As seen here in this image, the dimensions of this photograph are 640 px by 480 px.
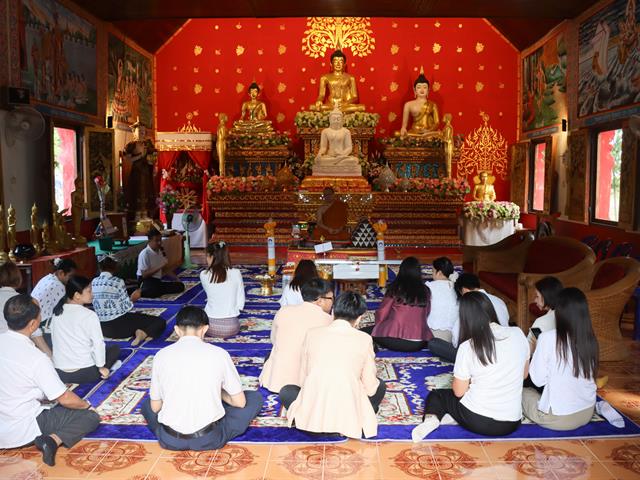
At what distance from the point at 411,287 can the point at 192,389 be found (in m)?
2.46

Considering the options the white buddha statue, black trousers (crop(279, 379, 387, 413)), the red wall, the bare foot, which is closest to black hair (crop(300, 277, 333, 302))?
black trousers (crop(279, 379, 387, 413))

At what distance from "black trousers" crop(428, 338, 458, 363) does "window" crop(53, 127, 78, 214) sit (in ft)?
23.0

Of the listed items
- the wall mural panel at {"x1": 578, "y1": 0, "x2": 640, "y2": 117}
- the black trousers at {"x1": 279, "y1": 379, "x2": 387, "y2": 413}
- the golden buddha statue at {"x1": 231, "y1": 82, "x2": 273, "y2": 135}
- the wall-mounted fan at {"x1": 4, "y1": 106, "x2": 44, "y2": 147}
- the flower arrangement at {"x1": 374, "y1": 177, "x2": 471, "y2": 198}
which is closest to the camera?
the black trousers at {"x1": 279, "y1": 379, "x2": 387, "y2": 413}

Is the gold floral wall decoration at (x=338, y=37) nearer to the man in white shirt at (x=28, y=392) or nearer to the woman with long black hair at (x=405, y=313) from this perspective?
the woman with long black hair at (x=405, y=313)

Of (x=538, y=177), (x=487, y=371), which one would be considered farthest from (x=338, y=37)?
(x=487, y=371)

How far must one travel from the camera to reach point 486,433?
13.3 ft

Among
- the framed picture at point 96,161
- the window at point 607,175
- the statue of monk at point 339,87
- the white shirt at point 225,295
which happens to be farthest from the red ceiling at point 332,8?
the white shirt at point 225,295

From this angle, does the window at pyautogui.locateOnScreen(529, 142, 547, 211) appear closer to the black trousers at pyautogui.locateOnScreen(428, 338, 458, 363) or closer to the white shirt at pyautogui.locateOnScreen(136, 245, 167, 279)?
the white shirt at pyautogui.locateOnScreen(136, 245, 167, 279)

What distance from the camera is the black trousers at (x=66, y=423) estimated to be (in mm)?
3863

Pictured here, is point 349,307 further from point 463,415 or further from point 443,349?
point 443,349

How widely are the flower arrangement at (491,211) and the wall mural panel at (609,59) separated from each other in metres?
2.28

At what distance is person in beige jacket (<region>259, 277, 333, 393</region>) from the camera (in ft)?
14.7

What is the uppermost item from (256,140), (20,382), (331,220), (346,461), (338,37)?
(338,37)

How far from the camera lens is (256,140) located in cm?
1456
